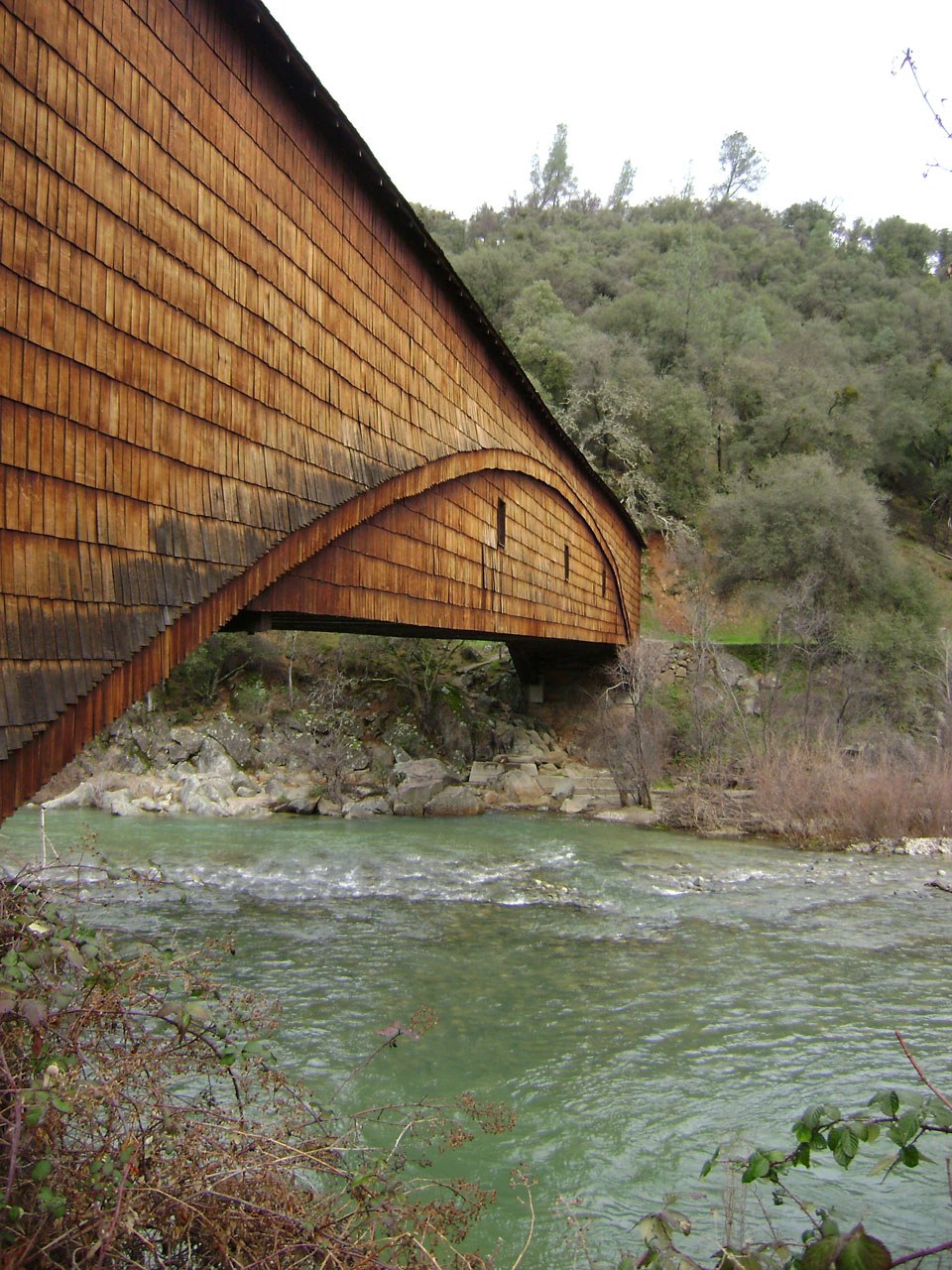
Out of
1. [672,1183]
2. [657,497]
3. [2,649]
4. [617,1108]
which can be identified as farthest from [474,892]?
[657,497]

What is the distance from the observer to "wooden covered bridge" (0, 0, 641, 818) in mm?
3377

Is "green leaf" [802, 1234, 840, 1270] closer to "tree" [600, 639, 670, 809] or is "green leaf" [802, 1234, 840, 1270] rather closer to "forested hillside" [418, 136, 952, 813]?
"forested hillside" [418, 136, 952, 813]

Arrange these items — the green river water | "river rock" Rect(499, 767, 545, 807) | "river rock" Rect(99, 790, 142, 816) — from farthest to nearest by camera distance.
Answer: "river rock" Rect(499, 767, 545, 807) < "river rock" Rect(99, 790, 142, 816) < the green river water

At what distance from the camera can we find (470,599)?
930cm

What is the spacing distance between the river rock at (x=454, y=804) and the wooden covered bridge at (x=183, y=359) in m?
7.59

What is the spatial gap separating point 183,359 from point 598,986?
4778 millimetres

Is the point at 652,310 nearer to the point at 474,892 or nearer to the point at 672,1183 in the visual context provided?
the point at 474,892

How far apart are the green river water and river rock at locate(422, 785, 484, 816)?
2.96 metres

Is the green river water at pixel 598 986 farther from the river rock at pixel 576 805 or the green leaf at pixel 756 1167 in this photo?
the river rock at pixel 576 805

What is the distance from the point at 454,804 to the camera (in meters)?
14.9

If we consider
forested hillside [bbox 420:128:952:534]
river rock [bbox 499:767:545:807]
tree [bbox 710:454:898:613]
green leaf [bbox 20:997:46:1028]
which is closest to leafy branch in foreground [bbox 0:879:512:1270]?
green leaf [bbox 20:997:46:1028]

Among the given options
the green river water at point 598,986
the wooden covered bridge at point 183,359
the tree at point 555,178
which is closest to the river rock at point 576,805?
the green river water at point 598,986

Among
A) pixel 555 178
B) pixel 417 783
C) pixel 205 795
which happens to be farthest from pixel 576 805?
pixel 555 178

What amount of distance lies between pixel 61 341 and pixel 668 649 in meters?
18.0
